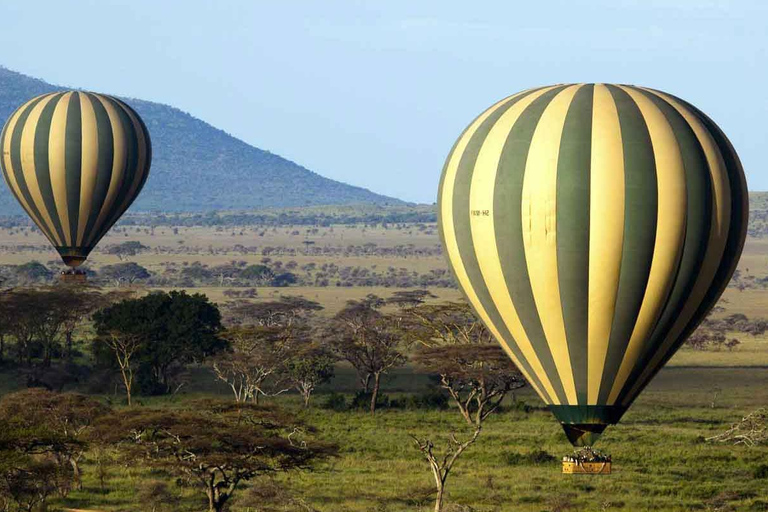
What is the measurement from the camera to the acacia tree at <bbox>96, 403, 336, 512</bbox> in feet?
126

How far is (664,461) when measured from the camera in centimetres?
4769

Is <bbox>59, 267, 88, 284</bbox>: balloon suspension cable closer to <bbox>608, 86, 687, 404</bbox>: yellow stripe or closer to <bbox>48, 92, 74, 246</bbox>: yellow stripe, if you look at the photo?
<bbox>48, 92, 74, 246</bbox>: yellow stripe

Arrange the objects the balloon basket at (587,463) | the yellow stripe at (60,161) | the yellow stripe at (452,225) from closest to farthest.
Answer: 1. the balloon basket at (587,463)
2. the yellow stripe at (452,225)
3. the yellow stripe at (60,161)

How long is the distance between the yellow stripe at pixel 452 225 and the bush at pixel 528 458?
12.5 meters

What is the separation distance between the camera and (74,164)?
62.4 metres

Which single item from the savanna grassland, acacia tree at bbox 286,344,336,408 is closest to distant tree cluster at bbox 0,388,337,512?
the savanna grassland

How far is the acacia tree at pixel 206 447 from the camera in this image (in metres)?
38.3

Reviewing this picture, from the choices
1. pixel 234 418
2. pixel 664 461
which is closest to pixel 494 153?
pixel 234 418

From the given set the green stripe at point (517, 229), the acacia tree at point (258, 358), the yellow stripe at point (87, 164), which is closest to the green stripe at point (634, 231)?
the green stripe at point (517, 229)

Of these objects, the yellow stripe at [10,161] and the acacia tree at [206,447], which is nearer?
the acacia tree at [206,447]

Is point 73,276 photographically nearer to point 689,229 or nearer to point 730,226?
point 730,226

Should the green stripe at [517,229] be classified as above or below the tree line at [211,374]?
above

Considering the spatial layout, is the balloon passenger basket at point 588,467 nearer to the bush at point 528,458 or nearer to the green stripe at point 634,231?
the green stripe at point 634,231

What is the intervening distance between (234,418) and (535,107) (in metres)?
13.8
